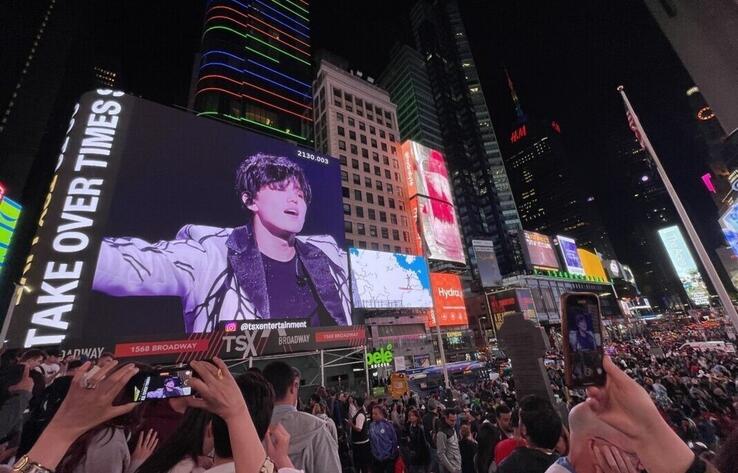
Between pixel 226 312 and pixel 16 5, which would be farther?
pixel 16 5

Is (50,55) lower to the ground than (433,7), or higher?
lower

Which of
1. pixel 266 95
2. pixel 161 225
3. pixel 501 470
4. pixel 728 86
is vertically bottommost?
pixel 501 470

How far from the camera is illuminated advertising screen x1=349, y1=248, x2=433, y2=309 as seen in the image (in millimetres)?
29297

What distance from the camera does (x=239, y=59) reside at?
46188 mm

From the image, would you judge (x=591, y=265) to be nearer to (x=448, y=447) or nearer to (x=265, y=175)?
(x=265, y=175)

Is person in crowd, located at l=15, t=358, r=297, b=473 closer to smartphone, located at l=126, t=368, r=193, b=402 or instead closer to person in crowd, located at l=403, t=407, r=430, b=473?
smartphone, located at l=126, t=368, r=193, b=402

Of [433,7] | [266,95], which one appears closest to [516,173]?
[433,7]

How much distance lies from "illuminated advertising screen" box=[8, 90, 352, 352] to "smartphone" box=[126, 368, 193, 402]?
58.7 ft

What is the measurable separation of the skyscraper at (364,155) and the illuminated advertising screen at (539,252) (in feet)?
71.7

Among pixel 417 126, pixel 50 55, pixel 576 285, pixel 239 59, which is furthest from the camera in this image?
pixel 417 126

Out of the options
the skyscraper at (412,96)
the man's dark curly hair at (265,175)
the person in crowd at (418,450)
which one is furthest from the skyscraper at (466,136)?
the person in crowd at (418,450)

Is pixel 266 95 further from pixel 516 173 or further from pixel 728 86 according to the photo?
pixel 516 173

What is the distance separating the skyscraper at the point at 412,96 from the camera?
82750 mm

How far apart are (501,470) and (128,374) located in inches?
126
